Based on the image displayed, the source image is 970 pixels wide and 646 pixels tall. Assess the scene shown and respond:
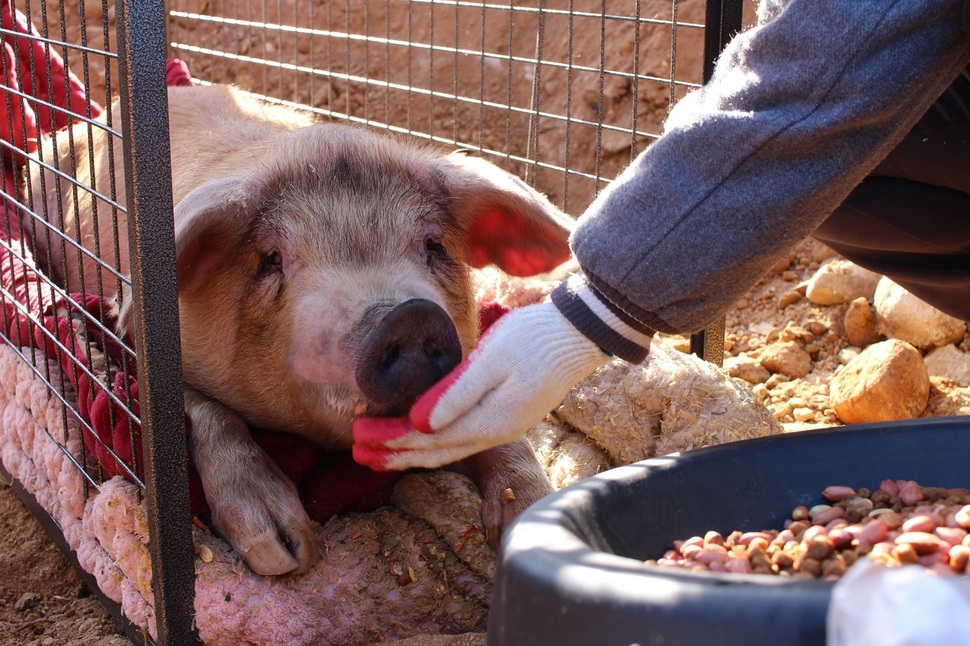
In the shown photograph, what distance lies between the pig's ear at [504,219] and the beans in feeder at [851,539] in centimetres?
118

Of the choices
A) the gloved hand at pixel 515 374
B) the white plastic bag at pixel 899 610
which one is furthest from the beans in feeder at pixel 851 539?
the gloved hand at pixel 515 374

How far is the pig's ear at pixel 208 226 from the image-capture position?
7.87ft

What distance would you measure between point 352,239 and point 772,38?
1.08 metres

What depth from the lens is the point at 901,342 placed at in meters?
3.62

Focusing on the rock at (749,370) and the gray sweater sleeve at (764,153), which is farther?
the rock at (749,370)

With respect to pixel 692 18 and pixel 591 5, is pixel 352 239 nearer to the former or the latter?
pixel 692 18

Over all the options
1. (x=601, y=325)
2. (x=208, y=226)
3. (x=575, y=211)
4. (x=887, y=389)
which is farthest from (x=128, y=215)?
(x=575, y=211)

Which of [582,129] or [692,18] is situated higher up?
[692,18]

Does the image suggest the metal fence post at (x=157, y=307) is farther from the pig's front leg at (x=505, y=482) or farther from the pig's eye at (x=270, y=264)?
the pig's front leg at (x=505, y=482)

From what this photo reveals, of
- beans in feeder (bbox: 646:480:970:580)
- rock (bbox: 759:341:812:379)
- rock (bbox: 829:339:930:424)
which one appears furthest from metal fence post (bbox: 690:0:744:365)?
beans in feeder (bbox: 646:480:970:580)

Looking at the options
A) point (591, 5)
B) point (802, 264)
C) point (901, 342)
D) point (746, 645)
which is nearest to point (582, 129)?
point (591, 5)

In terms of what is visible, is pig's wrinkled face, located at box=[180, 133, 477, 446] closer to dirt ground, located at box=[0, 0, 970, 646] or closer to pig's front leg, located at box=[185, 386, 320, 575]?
pig's front leg, located at box=[185, 386, 320, 575]

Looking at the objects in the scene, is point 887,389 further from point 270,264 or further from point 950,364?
point 270,264

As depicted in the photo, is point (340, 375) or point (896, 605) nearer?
point (896, 605)
